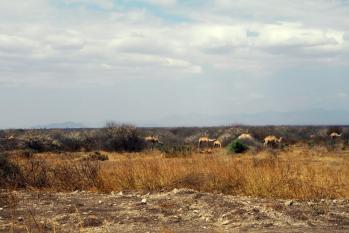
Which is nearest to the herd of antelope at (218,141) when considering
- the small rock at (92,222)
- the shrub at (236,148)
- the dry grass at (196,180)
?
the shrub at (236,148)

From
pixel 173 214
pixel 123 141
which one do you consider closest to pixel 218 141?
pixel 123 141

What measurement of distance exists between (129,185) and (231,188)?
2.79 metres

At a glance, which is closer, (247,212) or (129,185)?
(247,212)

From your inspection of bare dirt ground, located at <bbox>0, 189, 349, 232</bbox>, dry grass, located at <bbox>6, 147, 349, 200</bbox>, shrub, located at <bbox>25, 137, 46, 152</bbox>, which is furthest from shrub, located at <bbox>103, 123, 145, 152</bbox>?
bare dirt ground, located at <bbox>0, 189, 349, 232</bbox>

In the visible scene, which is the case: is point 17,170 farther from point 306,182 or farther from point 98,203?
point 306,182

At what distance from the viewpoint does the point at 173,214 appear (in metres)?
11.2

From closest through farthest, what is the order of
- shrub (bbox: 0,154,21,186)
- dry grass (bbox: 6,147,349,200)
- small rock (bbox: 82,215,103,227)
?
1. small rock (bbox: 82,215,103,227)
2. dry grass (bbox: 6,147,349,200)
3. shrub (bbox: 0,154,21,186)

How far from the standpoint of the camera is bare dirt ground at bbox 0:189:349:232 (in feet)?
32.5

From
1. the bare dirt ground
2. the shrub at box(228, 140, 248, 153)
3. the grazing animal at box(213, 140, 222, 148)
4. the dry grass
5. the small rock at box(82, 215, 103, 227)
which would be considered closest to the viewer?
the bare dirt ground

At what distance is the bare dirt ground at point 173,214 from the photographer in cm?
990

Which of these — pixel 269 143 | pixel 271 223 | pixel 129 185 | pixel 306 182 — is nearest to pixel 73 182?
pixel 129 185

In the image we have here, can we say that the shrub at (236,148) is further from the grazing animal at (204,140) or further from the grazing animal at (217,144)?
the grazing animal at (204,140)

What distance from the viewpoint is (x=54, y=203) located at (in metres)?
12.8

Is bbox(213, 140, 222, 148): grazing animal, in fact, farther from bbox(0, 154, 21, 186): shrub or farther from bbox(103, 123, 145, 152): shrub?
bbox(0, 154, 21, 186): shrub
